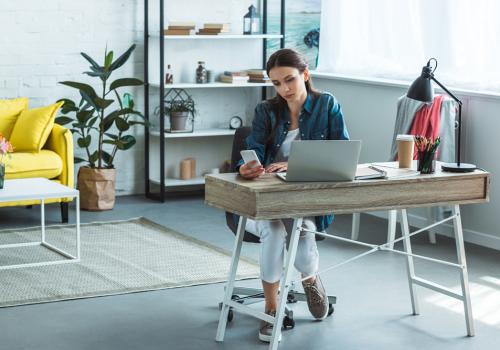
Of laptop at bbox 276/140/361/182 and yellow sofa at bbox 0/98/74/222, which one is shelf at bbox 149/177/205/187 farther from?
laptop at bbox 276/140/361/182

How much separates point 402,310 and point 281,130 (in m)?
1.01

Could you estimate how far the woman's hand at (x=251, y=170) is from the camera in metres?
3.51

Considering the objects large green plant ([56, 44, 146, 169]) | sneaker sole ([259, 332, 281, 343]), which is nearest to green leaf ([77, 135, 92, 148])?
large green plant ([56, 44, 146, 169])

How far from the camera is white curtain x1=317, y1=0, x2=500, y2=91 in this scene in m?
5.72

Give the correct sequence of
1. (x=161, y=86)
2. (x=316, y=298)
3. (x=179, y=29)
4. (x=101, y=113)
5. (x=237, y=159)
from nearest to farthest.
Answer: (x=316, y=298) < (x=237, y=159) < (x=101, y=113) < (x=161, y=86) < (x=179, y=29)

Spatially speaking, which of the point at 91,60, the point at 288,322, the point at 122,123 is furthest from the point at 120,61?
the point at 288,322

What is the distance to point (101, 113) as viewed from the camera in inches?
269

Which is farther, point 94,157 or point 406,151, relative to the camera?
point 94,157

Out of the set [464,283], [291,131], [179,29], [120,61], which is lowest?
[464,283]

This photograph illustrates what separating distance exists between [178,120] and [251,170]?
12.2ft

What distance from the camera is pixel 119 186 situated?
7395mm

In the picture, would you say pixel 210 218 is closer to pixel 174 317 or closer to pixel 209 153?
pixel 209 153

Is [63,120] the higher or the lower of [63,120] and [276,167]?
the lower

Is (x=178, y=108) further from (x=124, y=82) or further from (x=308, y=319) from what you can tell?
(x=308, y=319)
